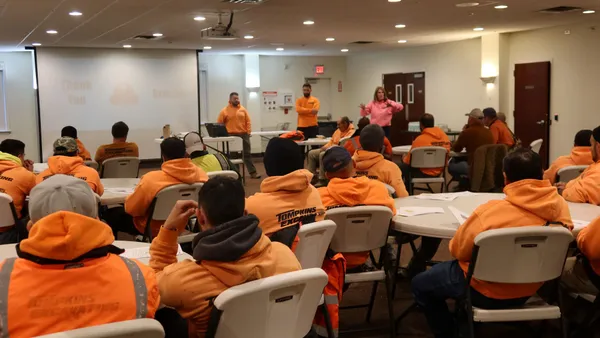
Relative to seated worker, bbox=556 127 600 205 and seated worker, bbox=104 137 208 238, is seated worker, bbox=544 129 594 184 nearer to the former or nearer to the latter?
seated worker, bbox=556 127 600 205

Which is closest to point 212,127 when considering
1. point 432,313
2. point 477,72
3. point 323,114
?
point 477,72

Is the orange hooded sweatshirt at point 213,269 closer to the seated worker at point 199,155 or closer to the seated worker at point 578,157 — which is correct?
the seated worker at point 199,155

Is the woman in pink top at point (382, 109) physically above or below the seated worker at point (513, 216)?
above

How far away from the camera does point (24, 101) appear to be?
1448cm

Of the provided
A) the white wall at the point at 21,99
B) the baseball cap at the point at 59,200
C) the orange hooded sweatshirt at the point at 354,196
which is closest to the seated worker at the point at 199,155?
the orange hooded sweatshirt at the point at 354,196

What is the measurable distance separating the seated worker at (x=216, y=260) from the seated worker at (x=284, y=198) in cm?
76

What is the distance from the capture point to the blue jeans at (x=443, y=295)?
9.86ft

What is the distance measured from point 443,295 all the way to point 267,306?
1408mm

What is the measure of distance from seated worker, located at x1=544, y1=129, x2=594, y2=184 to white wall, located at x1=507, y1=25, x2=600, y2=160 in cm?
575

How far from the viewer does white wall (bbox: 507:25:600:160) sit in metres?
10.6

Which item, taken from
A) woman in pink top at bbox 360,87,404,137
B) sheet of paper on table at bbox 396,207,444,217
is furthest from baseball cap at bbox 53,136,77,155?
woman in pink top at bbox 360,87,404,137

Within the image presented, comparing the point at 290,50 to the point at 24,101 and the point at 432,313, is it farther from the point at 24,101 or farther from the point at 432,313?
the point at 432,313

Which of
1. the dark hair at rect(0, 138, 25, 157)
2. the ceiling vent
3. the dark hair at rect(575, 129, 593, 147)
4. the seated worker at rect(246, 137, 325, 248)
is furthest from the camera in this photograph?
the ceiling vent

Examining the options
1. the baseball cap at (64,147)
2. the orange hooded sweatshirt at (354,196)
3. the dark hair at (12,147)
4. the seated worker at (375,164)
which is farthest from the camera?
the dark hair at (12,147)
